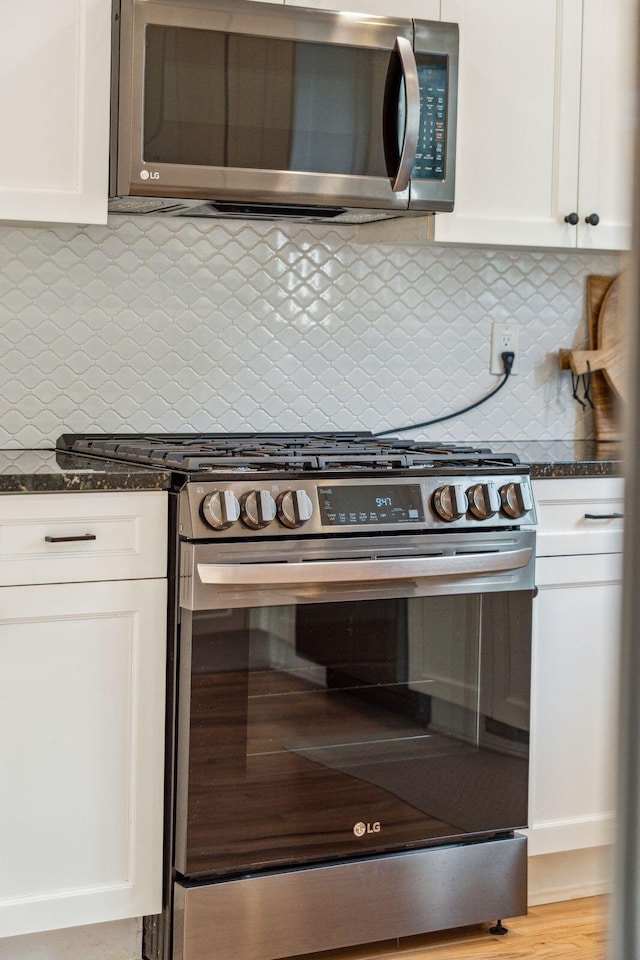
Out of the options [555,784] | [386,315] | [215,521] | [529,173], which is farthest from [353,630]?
[529,173]

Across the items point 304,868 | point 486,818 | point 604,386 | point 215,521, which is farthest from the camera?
point 604,386

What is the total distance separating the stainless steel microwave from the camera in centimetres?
225

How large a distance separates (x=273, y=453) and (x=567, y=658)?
811 mm

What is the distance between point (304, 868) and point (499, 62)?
1858mm

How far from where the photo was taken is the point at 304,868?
2.12 meters

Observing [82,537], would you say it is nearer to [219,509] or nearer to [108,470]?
[108,470]

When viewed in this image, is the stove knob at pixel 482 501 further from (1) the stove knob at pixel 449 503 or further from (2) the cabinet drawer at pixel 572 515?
(2) the cabinet drawer at pixel 572 515

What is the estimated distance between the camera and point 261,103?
2.34 m

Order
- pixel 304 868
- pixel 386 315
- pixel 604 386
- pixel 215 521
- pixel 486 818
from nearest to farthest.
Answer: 1. pixel 215 521
2. pixel 304 868
3. pixel 486 818
4. pixel 386 315
5. pixel 604 386

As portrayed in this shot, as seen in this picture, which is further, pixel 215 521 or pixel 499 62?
pixel 499 62

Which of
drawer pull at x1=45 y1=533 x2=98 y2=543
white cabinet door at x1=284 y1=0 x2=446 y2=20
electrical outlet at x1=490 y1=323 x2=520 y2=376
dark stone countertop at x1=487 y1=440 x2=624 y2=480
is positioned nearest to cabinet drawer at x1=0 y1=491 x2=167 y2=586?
drawer pull at x1=45 y1=533 x2=98 y2=543

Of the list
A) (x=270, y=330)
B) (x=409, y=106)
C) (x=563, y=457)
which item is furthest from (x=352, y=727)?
(x=409, y=106)

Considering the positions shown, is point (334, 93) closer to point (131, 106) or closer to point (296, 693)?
point (131, 106)

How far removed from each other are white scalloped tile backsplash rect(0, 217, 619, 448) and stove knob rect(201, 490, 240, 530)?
72cm
